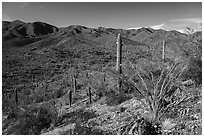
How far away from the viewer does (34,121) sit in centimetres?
655

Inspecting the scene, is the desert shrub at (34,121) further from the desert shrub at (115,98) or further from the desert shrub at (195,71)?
the desert shrub at (195,71)

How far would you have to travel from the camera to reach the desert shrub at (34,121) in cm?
636

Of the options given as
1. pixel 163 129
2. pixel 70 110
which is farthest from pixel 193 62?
pixel 70 110

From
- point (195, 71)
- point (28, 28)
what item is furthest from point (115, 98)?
point (28, 28)

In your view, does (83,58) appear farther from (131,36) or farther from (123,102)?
(131,36)

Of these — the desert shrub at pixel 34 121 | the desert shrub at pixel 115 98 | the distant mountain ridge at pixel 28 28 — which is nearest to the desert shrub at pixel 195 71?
the desert shrub at pixel 115 98

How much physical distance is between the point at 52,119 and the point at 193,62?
438cm

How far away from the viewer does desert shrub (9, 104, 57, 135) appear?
6359mm

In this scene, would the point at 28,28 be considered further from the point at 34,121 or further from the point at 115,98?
the point at 34,121

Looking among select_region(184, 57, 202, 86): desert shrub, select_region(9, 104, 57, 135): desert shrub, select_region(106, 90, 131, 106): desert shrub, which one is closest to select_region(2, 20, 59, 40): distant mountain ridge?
select_region(106, 90, 131, 106): desert shrub

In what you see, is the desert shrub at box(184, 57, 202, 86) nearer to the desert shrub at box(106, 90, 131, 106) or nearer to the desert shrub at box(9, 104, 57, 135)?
the desert shrub at box(106, 90, 131, 106)

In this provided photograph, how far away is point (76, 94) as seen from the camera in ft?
31.8

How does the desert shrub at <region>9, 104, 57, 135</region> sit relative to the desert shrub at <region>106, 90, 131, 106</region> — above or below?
below

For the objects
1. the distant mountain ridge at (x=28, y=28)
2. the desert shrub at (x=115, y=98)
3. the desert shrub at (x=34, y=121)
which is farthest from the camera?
the distant mountain ridge at (x=28, y=28)
